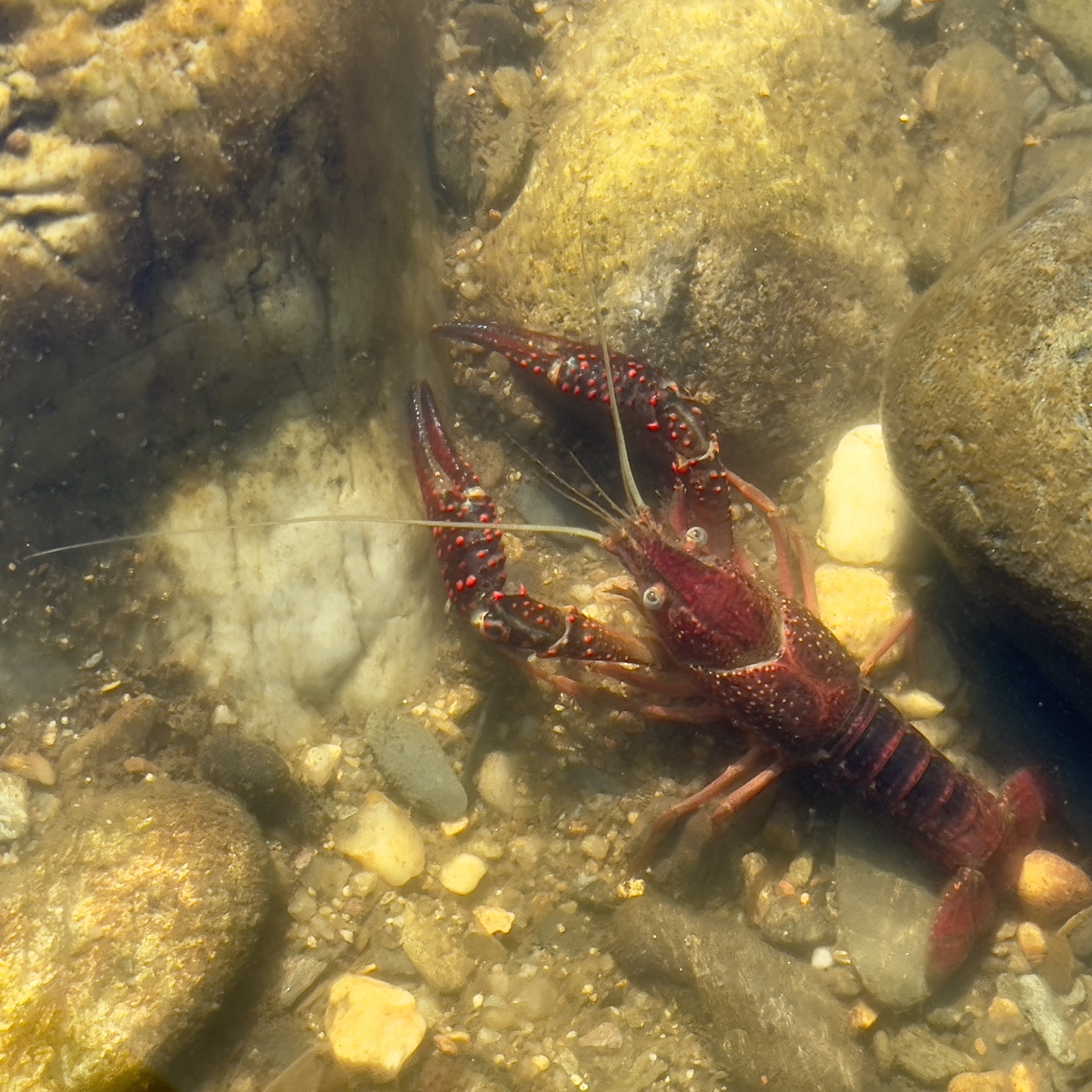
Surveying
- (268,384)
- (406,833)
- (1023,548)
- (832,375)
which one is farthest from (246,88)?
(1023,548)

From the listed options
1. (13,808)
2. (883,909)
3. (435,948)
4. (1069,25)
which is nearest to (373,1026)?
(435,948)

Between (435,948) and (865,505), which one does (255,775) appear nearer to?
(435,948)

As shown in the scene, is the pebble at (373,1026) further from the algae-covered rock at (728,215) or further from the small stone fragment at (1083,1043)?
the algae-covered rock at (728,215)

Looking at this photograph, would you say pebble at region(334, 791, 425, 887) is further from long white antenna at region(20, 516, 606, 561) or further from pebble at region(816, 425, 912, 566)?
pebble at region(816, 425, 912, 566)

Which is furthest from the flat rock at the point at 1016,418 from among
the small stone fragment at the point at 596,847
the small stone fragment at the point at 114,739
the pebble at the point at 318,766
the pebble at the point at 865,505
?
the small stone fragment at the point at 114,739

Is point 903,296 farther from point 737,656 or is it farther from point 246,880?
point 246,880

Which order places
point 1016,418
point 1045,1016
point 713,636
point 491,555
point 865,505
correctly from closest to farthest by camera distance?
point 1016,418
point 1045,1016
point 491,555
point 713,636
point 865,505
